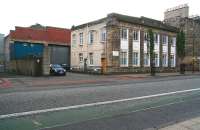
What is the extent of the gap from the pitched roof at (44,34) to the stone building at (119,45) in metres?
7.87

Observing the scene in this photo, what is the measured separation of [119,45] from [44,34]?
20274 mm

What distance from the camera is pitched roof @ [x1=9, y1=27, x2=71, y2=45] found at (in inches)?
1917

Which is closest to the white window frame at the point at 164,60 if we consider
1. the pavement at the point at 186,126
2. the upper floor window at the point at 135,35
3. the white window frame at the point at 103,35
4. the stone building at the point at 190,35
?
the stone building at the point at 190,35

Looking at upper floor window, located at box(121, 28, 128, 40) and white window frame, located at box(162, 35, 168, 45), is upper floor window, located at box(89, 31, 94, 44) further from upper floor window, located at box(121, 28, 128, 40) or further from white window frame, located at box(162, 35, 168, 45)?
white window frame, located at box(162, 35, 168, 45)

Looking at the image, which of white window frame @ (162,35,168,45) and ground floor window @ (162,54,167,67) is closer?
white window frame @ (162,35,168,45)

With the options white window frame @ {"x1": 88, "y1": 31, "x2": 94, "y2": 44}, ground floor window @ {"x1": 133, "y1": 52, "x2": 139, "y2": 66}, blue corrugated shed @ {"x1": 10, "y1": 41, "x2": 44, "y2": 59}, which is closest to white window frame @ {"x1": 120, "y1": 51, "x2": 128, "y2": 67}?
ground floor window @ {"x1": 133, "y1": 52, "x2": 139, "y2": 66}

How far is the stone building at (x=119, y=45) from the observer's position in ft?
119

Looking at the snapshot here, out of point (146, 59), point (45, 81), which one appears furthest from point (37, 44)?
point (45, 81)

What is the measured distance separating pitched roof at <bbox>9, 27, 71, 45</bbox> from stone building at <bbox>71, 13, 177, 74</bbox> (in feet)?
25.8

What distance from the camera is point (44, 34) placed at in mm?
52125

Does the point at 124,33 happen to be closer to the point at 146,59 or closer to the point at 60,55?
the point at 146,59

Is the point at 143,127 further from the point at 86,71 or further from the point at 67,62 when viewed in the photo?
the point at 67,62

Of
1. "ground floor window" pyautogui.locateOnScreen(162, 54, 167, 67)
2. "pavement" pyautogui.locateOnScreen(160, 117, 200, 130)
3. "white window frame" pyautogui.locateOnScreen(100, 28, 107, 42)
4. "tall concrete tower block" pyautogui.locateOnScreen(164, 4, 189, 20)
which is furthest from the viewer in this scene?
"tall concrete tower block" pyautogui.locateOnScreen(164, 4, 189, 20)

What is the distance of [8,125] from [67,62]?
1701 inches
